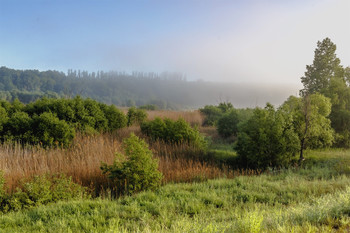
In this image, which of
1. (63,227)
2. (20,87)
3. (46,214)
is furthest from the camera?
(20,87)

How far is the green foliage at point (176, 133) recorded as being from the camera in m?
9.67

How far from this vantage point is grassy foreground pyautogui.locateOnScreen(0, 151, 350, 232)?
2873 mm

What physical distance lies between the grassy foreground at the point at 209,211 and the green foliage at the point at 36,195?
349 millimetres

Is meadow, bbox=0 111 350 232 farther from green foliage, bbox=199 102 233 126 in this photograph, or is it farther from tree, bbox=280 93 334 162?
green foliage, bbox=199 102 233 126

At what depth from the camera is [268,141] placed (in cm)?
812

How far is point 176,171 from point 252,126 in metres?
3.42

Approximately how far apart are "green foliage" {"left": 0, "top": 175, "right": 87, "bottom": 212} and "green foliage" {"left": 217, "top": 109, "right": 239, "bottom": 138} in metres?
10.4

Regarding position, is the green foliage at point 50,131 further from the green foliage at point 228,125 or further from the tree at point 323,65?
the tree at point 323,65

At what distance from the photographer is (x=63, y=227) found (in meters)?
3.50

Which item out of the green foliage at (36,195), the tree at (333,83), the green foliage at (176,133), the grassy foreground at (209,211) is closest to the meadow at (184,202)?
the grassy foreground at (209,211)

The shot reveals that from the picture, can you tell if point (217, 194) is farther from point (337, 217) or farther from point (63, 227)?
point (63, 227)

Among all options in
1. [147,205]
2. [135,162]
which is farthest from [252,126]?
[147,205]

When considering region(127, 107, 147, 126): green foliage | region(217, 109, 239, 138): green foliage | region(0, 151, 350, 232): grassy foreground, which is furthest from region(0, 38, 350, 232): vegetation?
region(217, 109, 239, 138): green foliage

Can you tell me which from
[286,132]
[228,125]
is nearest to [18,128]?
[286,132]
